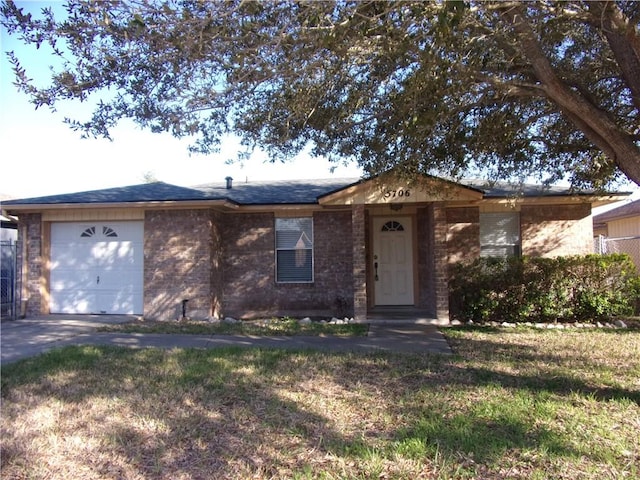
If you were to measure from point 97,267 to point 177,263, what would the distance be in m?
2.19

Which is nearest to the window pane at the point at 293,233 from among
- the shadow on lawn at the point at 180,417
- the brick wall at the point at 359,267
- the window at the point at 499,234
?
the brick wall at the point at 359,267

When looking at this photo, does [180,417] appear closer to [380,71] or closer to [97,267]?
[380,71]

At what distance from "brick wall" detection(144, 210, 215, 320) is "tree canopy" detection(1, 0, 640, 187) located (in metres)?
4.39

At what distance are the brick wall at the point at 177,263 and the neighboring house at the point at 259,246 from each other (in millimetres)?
24

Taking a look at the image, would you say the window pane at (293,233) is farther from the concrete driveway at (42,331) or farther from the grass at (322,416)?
the grass at (322,416)

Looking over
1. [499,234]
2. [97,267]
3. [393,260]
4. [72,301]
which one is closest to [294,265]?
[393,260]

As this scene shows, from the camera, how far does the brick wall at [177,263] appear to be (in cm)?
1183

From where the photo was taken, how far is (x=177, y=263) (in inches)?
470

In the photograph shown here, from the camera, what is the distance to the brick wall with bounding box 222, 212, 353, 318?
1268 centimetres

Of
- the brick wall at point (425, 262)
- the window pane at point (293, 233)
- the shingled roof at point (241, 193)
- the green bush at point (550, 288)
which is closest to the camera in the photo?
the green bush at point (550, 288)

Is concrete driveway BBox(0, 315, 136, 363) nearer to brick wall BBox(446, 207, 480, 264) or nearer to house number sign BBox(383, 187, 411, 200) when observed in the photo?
house number sign BBox(383, 187, 411, 200)

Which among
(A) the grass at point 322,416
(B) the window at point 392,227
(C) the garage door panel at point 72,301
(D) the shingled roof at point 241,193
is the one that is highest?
(D) the shingled roof at point 241,193

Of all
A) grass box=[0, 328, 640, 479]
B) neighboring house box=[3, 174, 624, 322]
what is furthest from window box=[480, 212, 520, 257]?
grass box=[0, 328, 640, 479]

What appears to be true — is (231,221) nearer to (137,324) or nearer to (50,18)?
(137,324)
